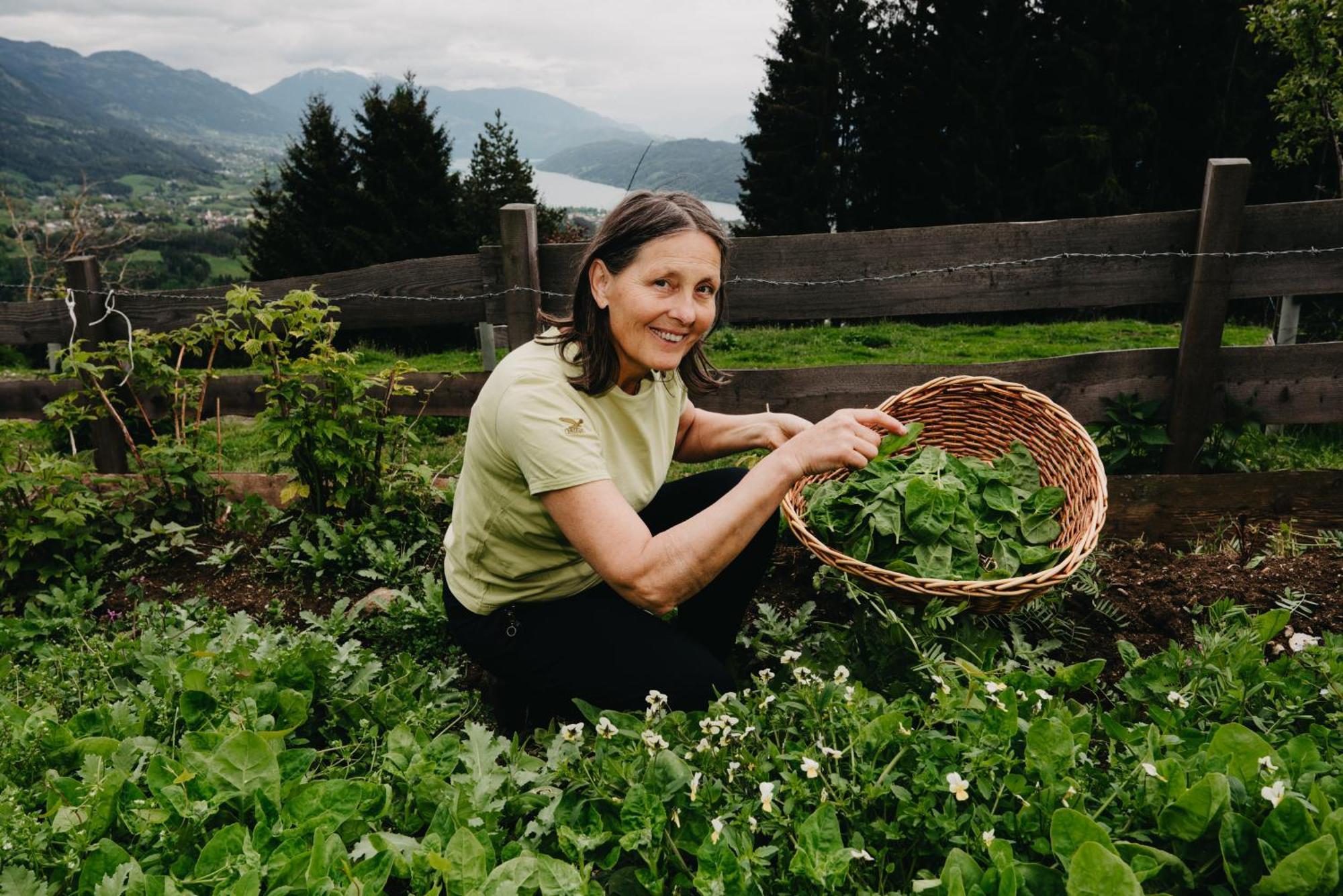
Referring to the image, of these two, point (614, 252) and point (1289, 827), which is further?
point (614, 252)

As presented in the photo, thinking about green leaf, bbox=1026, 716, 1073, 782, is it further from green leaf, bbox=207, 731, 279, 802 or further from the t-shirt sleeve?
green leaf, bbox=207, 731, 279, 802

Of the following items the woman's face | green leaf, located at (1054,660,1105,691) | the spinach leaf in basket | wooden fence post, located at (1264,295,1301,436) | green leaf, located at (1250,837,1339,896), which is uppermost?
the woman's face

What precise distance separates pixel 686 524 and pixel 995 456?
1608mm

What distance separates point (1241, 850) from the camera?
1.44 metres

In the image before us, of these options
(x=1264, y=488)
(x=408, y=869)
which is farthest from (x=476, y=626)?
(x=1264, y=488)

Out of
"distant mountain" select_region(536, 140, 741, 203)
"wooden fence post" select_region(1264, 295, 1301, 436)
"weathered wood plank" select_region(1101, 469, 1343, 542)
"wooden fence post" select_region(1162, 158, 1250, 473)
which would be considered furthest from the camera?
"wooden fence post" select_region(1264, 295, 1301, 436)

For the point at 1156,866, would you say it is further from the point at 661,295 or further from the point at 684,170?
the point at 684,170

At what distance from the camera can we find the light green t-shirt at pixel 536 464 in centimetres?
218

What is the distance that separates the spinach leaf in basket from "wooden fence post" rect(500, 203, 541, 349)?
6.93 feet

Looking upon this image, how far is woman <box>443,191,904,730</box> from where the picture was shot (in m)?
2.12

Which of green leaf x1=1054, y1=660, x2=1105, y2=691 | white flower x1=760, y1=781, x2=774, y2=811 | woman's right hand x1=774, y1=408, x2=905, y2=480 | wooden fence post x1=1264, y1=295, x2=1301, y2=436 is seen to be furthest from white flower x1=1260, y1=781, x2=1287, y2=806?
wooden fence post x1=1264, y1=295, x2=1301, y2=436

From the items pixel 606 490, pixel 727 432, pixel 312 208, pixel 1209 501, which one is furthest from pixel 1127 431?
pixel 312 208

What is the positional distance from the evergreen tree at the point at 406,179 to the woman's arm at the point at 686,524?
1289 inches

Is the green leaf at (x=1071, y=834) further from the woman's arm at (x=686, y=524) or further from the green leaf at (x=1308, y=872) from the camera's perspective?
the woman's arm at (x=686, y=524)
